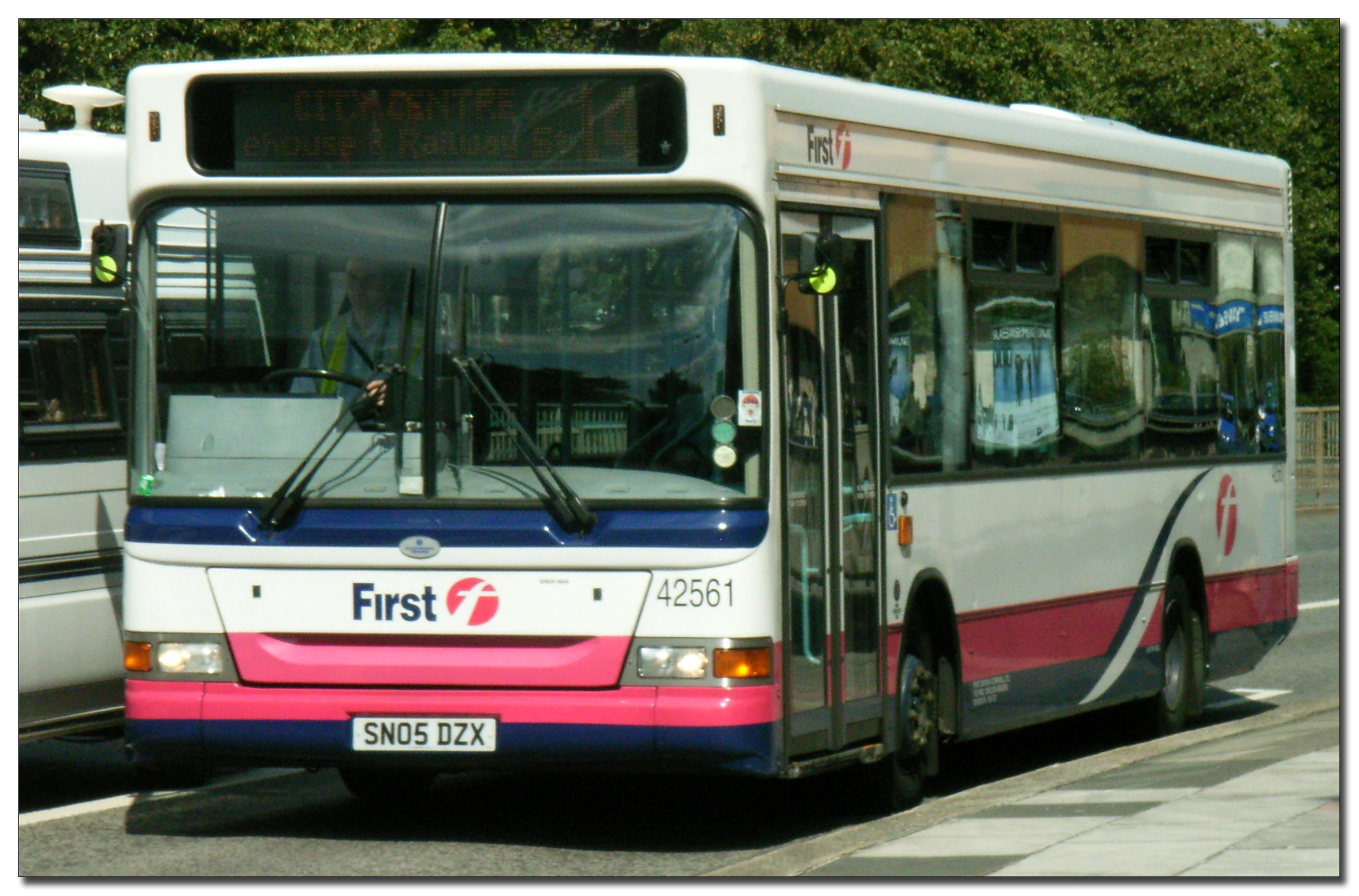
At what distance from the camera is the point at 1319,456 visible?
40.4 meters

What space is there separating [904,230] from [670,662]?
2411 mm

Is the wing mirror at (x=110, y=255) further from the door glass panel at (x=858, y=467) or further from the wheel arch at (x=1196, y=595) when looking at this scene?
the wheel arch at (x=1196, y=595)

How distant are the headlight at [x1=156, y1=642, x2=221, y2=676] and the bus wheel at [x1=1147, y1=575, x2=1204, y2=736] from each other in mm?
5833

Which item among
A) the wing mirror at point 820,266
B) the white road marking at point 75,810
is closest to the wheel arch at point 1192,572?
the wing mirror at point 820,266

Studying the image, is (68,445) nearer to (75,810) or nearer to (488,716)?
(75,810)

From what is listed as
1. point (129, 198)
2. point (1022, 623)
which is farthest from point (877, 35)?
point (129, 198)

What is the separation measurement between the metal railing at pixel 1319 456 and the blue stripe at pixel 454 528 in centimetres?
3182

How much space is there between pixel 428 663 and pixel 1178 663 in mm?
5924

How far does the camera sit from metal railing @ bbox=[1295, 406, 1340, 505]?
3962cm

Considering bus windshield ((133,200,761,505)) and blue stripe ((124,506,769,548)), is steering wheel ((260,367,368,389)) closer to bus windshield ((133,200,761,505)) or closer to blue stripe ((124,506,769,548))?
bus windshield ((133,200,761,505))

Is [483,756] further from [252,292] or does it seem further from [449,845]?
[252,292]

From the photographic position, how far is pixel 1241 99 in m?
43.8

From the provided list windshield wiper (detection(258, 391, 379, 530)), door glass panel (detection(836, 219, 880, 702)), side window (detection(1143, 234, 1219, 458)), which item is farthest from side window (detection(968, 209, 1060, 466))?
windshield wiper (detection(258, 391, 379, 530))

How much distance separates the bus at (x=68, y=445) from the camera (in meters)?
10.1
